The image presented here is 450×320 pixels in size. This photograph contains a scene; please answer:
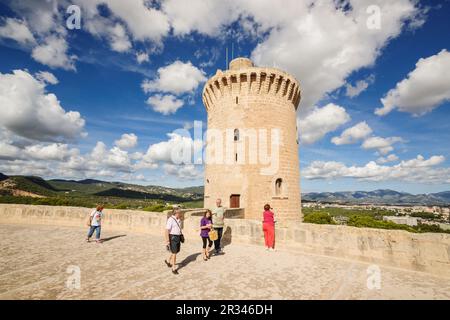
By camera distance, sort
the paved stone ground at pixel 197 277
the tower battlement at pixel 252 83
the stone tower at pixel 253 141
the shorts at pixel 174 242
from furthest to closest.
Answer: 1. the tower battlement at pixel 252 83
2. the stone tower at pixel 253 141
3. the shorts at pixel 174 242
4. the paved stone ground at pixel 197 277

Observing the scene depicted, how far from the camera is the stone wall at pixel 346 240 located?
5.46 m

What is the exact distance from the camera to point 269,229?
7777 millimetres

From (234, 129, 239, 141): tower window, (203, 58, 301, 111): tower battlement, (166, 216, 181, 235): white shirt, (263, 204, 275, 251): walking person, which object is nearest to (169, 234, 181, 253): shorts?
(166, 216, 181, 235): white shirt

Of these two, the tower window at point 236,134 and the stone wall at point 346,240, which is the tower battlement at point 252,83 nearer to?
the tower window at point 236,134

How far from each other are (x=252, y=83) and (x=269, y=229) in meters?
12.7

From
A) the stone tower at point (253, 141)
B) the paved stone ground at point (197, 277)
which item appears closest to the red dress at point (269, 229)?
the paved stone ground at point (197, 277)

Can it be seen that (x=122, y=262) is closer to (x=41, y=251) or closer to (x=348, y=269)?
(x=41, y=251)

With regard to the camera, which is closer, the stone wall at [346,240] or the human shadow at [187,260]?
the stone wall at [346,240]

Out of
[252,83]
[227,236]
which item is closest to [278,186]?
[252,83]

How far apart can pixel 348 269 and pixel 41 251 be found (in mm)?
9011

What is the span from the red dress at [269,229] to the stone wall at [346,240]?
0.87 ft

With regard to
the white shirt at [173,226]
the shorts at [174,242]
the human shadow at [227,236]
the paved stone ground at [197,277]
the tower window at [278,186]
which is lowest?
the paved stone ground at [197,277]

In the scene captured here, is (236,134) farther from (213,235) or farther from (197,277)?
(197,277)

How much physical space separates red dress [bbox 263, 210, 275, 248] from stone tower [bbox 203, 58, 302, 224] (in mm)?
8330
